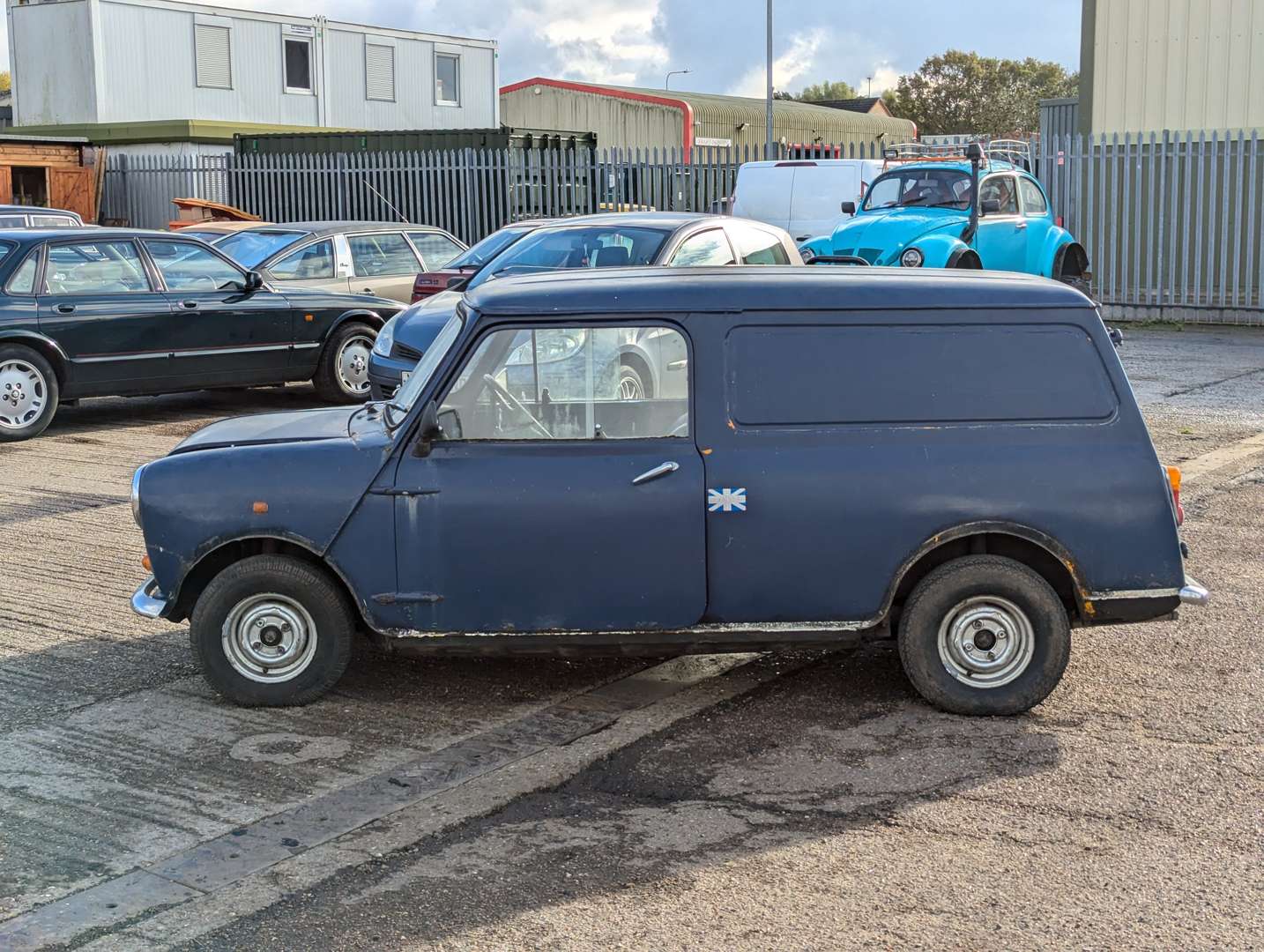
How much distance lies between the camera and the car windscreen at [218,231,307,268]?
15062 mm

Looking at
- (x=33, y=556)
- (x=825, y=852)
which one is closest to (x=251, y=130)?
(x=33, y=556)

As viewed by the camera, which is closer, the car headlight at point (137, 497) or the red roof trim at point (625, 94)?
the car headlight at point (137, 497)

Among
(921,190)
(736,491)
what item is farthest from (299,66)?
(736,491)

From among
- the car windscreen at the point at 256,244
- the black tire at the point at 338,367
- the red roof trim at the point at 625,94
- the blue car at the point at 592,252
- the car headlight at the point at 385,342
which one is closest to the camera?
the blue car at the point at 592,252

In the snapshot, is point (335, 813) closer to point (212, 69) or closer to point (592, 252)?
point (592, 252)

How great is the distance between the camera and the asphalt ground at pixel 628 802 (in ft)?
13.7

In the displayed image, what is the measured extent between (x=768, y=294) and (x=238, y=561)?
2244 mm

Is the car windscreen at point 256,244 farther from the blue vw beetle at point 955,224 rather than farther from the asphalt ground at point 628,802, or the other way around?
the asphalt ground at point 628,802

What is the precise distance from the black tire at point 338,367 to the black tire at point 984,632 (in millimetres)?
8864

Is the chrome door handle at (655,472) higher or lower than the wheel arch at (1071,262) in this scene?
lower

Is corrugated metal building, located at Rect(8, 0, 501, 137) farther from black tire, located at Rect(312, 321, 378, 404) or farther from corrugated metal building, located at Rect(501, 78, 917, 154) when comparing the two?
black tire, located at Rect(312, 321, 378, 404)

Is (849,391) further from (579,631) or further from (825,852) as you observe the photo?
(825,852)

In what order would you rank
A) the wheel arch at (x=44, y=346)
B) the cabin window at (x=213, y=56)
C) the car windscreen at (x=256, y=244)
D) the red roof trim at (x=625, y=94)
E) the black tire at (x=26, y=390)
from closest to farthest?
1. the wheel arch at (x=44, y=346)
2. the black tire at (x=26, y=390)
3. the car windscreen at (x=256, y=244)
4. the cabin window at (x=213, y=56)
5. the red roof trim at (x=625, y=94)

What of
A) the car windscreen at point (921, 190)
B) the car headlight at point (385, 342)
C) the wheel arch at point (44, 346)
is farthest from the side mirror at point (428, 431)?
the car windscreen at point (921, 190)
